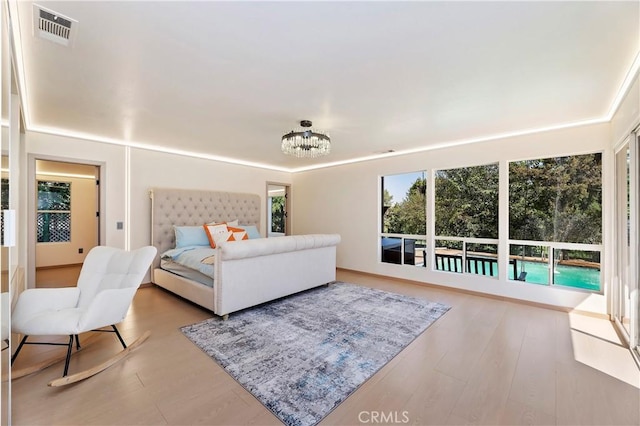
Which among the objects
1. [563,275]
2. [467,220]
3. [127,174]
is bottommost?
[563,275]

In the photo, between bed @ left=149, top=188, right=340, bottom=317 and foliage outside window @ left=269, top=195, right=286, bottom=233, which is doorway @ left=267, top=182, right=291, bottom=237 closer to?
foliage outside window @ left=269, top=195, right=286, bottom=233

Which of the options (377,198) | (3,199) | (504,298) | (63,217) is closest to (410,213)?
(377,198)

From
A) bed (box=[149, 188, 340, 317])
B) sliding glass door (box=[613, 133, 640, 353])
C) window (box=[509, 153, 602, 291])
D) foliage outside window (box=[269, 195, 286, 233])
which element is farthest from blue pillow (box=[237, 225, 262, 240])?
sliding glass door (box=[613, 133, 640, 353])

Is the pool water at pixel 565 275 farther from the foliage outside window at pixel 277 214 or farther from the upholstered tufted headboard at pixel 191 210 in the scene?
the foliage outside window at pixel 277 214

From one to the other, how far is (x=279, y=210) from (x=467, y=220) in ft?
17.2

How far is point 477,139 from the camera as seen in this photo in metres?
A: 4.08

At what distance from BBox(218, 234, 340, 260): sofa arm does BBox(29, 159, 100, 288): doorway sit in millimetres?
4649

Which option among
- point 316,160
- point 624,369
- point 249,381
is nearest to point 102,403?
point 249,381

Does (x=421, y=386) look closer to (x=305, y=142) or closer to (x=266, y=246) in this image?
(x=266, y=246)

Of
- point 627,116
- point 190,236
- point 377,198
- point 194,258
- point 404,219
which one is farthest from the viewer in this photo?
point 377,198

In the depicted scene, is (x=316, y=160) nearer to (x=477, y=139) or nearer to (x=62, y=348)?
(x=477, y=139)

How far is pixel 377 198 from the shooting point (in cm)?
536

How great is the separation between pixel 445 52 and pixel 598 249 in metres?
3.22

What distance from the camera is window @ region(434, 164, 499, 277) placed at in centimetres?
415
